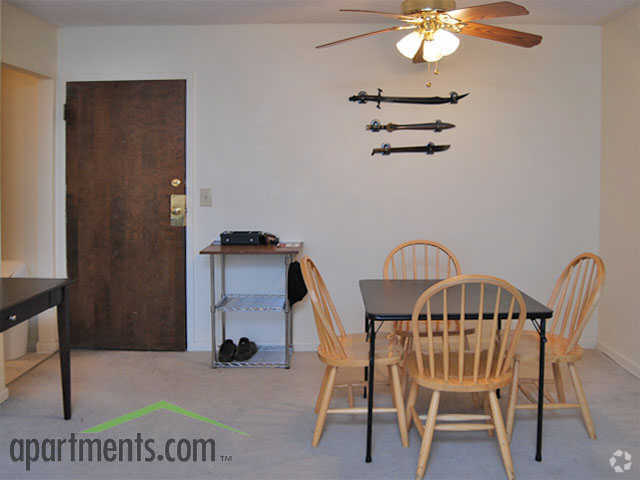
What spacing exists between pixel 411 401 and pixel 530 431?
2.03 feet

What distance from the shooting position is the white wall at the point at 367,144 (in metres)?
3.84

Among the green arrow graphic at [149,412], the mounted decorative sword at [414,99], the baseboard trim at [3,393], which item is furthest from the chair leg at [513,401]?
the baseboard trim at [3,393]

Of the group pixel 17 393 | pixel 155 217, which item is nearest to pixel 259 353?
pixel 155 217

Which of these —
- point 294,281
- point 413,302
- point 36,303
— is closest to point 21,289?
point 36,303

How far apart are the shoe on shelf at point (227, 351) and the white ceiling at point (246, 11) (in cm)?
222

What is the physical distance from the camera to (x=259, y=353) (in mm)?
3908

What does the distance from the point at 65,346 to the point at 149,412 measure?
553mm

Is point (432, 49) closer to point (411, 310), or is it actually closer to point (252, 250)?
point (411, 310)

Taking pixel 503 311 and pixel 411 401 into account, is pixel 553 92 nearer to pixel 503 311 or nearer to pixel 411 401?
pixel 503 311

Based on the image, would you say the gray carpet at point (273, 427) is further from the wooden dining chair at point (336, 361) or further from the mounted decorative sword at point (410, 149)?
the mounted decorative sword at point (410, 149)

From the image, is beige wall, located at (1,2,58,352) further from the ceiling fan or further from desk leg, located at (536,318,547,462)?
desk leg, located at (536,318,547,462)

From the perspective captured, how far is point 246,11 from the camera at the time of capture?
11.6 ft

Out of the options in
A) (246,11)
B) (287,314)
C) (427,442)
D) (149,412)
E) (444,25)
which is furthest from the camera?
(287,314)

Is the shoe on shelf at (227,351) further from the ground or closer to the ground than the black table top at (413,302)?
closer to the ground
